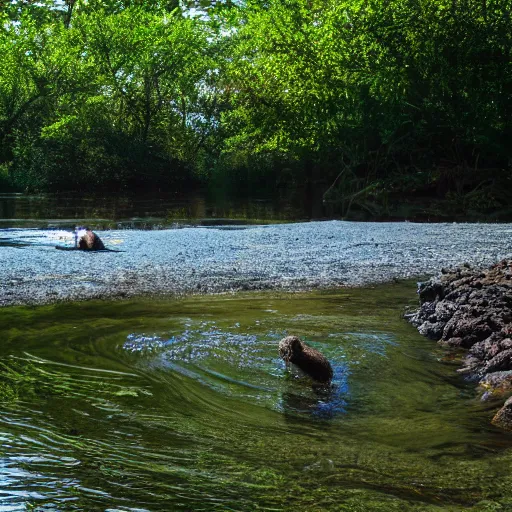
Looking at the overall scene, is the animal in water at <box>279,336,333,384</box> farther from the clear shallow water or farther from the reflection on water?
the reflection on water

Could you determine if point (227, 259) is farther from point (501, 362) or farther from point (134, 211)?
point (134, 211)

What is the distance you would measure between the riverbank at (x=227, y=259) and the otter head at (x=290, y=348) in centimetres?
404

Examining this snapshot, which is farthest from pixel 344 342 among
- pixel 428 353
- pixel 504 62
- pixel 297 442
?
pixel 504 62

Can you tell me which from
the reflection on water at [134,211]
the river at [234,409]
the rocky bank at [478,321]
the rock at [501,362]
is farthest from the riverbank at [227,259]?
the rock at [501,362]

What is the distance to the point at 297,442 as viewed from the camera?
4941 mm

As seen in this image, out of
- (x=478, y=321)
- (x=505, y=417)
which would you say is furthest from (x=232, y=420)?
(x=478, y=321)

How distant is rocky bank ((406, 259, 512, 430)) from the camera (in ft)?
20.6

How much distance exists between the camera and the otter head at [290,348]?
6457 millimetres

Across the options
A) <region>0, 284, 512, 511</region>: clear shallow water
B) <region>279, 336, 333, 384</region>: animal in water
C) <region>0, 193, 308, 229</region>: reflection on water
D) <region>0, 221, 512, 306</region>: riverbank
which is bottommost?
<region>0, 284, 512, 511</region>: clear shallow water

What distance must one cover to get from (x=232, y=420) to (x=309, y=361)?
1.18 m

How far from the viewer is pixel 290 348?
6.52 meters

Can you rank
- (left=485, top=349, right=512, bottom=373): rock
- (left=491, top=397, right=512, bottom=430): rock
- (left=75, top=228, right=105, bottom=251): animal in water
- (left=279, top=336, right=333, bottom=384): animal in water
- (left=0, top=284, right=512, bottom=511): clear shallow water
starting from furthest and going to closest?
(left=75, top=228, right=105, bottom=251): animal in water → (left=485, top=349, right=512, bottom=373): rock → (left=279, top=336, right=333, bottom=384): animal in water → (left=491, top=397, right=512, bottom=430): rock → (left=0, top=284, right=512, bottom=511): clear shallow water

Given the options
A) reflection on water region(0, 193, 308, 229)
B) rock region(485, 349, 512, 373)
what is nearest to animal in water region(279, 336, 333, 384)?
rock region(485, 349, 512, 373)

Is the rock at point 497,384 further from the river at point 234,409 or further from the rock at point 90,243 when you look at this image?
the rock at point 90,243
